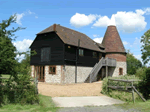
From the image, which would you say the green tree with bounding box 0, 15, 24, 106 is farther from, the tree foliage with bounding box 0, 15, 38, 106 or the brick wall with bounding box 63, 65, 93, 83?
the brick wall with bounding box 63, 65, 93, 83

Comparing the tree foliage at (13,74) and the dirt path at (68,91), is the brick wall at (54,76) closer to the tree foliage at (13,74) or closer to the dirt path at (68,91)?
the dirt path at (68,91)

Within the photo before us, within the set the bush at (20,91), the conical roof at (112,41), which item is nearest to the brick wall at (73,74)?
the conical roof at (112,41)

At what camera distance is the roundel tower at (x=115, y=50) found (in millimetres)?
29225

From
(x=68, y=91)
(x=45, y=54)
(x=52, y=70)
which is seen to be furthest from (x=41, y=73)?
(x=68, y=91)

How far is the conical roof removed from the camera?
1158 inches

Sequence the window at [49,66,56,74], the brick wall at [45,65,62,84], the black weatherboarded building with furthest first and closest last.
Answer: the window at [49,66,56,74], the black weatherboarded building, the brick wall at [45,65,62,84]

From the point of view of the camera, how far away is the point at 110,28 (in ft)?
104

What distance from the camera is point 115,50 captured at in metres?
29.1

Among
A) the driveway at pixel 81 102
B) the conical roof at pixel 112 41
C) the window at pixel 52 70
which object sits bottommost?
the driveway at pixel 81 102

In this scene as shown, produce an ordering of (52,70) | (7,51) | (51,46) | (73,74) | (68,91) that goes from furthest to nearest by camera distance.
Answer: (51,46), (73,74), (52,70), (68,91), (7,51)

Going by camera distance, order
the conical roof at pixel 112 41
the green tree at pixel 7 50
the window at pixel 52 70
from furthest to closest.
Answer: the conical roof at pixel 112 41 < the window at pixel 52 70 < the green tree at pixel 7 50

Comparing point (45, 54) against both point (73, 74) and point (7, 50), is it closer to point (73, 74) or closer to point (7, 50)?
point (73, 74)

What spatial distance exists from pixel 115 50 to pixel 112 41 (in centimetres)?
210

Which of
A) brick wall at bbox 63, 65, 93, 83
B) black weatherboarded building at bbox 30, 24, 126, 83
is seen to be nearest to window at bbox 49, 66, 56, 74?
black weatherboarded building at bbox 30, 24, 126, 83
